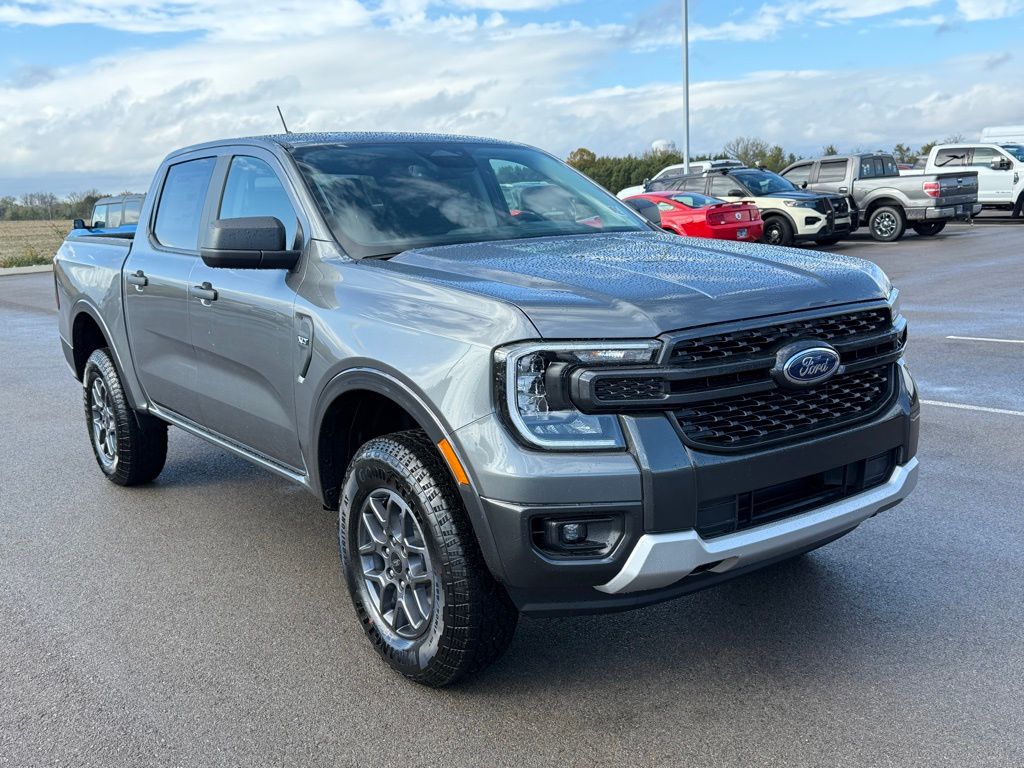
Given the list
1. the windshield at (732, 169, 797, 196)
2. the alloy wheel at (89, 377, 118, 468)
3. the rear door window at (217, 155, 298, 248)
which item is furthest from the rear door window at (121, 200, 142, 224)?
the rear door window at (217, 155, 298, 248)

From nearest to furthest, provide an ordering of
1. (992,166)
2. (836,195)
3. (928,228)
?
(836,195), (928,228), (992,166)

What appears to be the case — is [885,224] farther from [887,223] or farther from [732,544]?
[732,544]

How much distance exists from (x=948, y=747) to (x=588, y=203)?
280 centimetres

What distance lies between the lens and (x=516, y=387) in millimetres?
2992

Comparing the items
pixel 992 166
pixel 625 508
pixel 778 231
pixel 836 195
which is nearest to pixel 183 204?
pixel 625 508

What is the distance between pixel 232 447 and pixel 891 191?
20.2 metres

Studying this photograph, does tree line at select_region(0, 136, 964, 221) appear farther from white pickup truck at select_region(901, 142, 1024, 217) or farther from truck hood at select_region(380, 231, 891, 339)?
truck hood at select_region(380, 231, 891, 339)

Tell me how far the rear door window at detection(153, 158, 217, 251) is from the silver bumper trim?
2965 mm

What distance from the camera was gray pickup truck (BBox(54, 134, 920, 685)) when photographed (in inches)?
117

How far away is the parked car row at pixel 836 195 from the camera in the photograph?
67.2 feet

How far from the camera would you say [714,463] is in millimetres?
3002

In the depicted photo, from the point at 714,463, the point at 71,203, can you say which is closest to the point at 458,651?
the point at 714,463

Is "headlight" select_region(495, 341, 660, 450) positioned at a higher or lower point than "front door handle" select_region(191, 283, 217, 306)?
lower

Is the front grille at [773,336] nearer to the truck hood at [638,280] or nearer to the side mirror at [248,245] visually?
the truck hood at [638,280]
